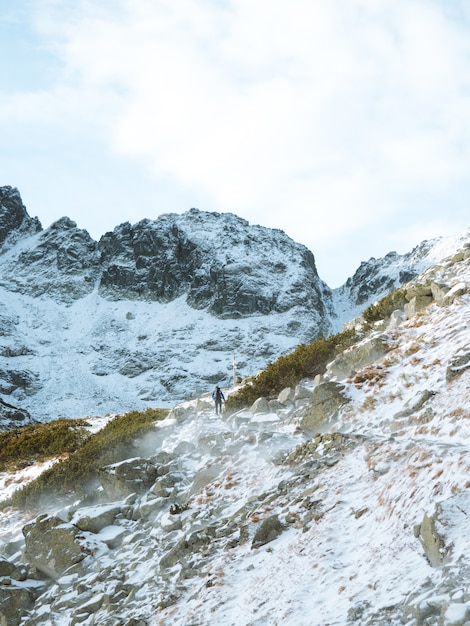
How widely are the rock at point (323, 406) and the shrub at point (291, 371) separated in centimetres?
341

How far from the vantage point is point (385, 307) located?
19219 millimetres

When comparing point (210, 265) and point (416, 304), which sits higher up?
point (210, 265)

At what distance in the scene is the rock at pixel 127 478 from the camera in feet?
44.3

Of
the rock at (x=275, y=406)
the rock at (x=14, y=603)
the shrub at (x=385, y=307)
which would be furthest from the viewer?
the shrub at (x=385, y=307)

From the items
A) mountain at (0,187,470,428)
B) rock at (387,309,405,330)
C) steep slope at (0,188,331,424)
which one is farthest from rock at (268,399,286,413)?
steep slope at (0,188,331,424)

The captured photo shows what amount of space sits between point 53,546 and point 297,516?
5463 millimetres

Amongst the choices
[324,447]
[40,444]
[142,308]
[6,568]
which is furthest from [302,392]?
[142,308]

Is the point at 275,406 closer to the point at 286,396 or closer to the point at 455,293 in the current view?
the point at 286,396

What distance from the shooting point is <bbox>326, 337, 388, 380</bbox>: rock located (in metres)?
15.2

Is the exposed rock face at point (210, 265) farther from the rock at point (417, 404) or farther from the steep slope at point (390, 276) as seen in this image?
the rock at point (417, 404)

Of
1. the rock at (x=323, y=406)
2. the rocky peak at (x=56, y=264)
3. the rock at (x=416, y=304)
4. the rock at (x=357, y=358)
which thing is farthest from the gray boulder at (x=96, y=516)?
the rocky peak at (x=56, y=264)

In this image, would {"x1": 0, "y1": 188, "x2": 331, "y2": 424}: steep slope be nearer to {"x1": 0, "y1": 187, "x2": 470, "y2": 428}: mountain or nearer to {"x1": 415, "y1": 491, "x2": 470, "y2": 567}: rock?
{"x1": 0, "y1": 187, "x2": 470, "y2": 428}: mountain

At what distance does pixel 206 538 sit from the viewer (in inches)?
397

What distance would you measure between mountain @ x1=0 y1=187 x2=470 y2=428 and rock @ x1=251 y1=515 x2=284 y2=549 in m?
82.5
